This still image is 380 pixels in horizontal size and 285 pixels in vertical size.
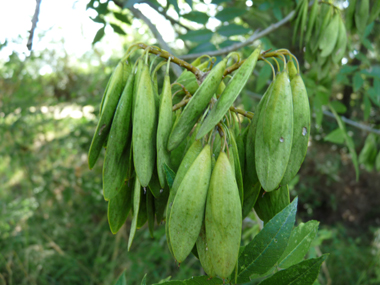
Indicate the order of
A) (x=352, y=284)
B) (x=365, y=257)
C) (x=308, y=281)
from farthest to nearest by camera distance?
(x=365, y=257)
(x=352, y=284)
(x=308, y=281)

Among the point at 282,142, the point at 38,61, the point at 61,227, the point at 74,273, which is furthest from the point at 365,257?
the point at 38,61

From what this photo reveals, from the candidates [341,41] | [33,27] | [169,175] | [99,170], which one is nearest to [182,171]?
[169,175]

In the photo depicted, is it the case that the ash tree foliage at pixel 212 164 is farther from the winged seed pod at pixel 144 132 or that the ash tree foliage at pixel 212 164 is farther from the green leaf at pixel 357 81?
the green leaf at pixel 357 81

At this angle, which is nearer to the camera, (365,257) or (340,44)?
(340,44)

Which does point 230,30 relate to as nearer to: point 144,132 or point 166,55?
point 166,55

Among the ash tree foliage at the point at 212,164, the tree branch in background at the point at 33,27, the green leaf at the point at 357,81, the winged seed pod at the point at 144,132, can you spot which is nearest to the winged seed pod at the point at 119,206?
the ash tree foliage at the point at 212,164

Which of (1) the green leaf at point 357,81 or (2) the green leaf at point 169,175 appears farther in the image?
(1) the green leaf at point 357,81

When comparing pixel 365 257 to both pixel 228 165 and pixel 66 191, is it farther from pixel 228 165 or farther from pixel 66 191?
pixel 228 165
